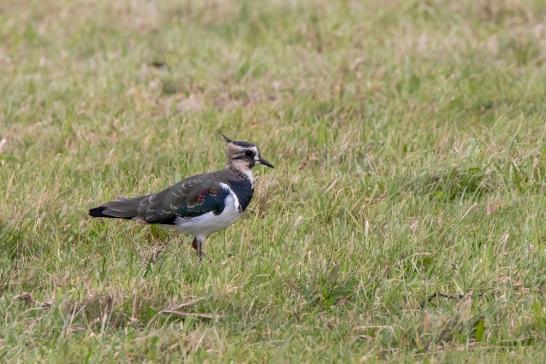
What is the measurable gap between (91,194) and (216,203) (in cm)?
131

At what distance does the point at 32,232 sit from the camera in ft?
23.4

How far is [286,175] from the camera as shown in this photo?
8219 millimetres

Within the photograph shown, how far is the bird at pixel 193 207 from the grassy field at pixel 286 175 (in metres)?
0.18

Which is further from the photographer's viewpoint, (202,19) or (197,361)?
(202,19)

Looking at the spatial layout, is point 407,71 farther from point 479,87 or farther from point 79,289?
point 79,289

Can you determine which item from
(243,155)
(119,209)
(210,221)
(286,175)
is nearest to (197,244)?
(210,221)

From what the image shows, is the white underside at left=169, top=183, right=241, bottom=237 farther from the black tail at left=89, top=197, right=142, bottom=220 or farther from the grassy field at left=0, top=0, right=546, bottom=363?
the black tail at left=89, top=197, right=142, bottom=220

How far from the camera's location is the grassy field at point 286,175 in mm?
5941

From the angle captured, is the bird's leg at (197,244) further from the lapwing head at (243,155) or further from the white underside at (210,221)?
the lapwing head at (243,155)

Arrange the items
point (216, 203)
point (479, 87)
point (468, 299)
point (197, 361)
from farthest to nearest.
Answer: point (479, 87) → point (216, 203) → point (468, 299) → point (197, 361)

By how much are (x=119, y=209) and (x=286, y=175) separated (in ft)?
5.18

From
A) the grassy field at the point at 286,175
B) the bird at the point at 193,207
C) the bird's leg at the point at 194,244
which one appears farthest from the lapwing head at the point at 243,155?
the bird's leg at the point at 194,244

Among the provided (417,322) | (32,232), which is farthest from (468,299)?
(32,232)

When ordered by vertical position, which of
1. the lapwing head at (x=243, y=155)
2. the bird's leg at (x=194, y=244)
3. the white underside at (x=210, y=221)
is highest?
the lapwing head at (x=243, y=155)
